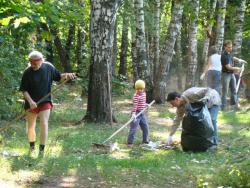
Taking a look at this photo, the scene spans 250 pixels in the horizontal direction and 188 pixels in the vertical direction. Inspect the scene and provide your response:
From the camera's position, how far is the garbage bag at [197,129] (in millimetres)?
9391

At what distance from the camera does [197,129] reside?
30.9 feet

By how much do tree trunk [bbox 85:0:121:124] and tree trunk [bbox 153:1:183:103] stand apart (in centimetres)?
527

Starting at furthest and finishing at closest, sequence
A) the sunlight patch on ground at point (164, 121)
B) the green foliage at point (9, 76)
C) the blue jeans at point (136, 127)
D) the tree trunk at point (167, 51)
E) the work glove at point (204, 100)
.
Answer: the tree trunk at point (167, 51) → the sunlight patch on ground at point (164, 121) → the green foliage at point (9, 76) → the blue jeans at point (136, 127) → the work glove at point (204, 100)

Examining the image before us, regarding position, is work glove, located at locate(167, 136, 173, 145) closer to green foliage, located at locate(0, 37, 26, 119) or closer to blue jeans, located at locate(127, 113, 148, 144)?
blue jeans, located at locate(127, 113, 148, 144)

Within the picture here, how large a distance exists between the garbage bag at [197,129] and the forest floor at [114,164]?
0.20m

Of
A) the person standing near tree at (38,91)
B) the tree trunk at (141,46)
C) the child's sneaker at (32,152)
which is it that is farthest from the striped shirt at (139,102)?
the tree trunk at (141,46)

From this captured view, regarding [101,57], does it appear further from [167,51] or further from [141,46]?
[167,51]

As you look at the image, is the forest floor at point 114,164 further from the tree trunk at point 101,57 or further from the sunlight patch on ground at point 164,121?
the sunlight patch on ground at point 164,121

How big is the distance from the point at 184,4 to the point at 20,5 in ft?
36.5

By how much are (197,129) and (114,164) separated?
7.38 ft

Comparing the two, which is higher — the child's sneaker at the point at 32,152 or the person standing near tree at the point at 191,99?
the person standing near tree at the point at 191,99

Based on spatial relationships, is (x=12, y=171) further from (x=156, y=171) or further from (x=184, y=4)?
(x=184, y=4)

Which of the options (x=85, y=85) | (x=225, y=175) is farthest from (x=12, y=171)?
(x=85, y=85)

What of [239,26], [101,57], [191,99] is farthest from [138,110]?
[239,26]
